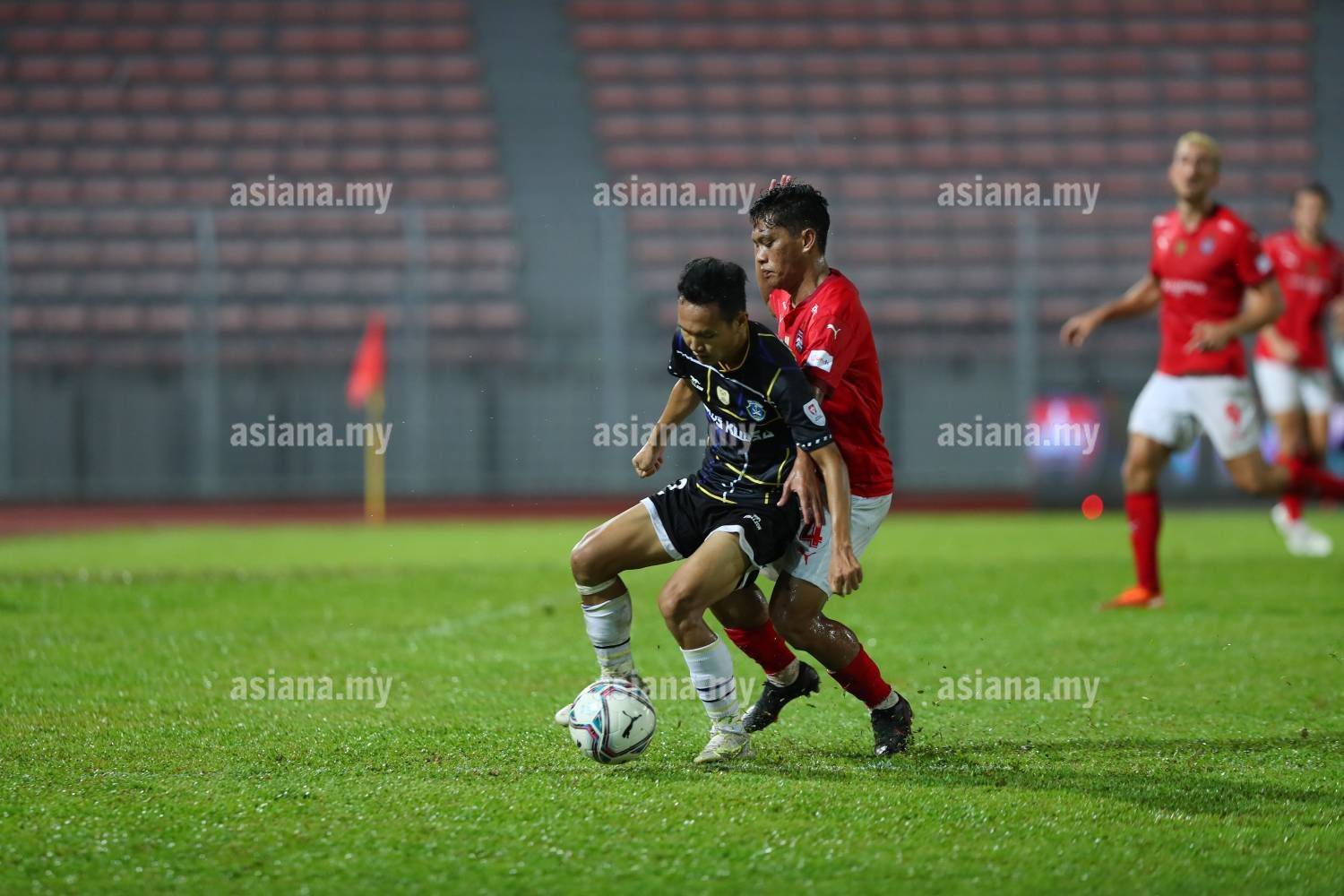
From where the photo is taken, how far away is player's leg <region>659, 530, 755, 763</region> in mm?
4734

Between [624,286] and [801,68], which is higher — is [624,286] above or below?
below

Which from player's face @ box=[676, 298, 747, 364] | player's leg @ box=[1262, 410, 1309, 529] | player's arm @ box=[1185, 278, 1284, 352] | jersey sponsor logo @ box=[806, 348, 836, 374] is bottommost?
player's leg @ box=[1262, 410, 1309, 529]

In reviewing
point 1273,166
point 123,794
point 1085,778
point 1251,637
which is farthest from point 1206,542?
point 1273,166

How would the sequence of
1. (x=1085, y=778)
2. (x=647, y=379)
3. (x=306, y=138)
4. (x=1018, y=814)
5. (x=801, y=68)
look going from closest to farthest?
(x=1018, y=814), (x=1085, y=778), (x=647, y=379), (x=306, y=138), (x=801, y=68)

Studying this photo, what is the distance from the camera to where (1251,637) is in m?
7.59

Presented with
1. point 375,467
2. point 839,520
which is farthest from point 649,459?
point 375,467

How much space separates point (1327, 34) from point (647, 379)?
1524cm

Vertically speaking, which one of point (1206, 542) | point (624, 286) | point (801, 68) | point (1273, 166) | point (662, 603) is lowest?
point (1206, 542)

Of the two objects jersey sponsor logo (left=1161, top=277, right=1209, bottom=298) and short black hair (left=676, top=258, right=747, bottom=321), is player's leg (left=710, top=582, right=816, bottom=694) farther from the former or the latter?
jersey sponsor logo (left=1161, top=277, right=1209, bottom=298)

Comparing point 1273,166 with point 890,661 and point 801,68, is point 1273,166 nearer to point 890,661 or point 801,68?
point 801,68

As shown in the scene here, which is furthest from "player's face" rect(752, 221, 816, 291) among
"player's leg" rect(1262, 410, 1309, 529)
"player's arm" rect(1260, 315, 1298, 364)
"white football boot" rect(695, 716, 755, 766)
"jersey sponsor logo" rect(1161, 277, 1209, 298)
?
"player's arm" rect(1260, 315, 1298, 364)

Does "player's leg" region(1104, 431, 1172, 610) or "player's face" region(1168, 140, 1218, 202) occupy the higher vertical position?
"player's face" region(1168, 140, 1218, 202)

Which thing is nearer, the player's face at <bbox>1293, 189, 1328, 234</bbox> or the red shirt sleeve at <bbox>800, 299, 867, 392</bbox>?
the red shirt sleeve at <bbox>800, 299, 867, 392</bbox>

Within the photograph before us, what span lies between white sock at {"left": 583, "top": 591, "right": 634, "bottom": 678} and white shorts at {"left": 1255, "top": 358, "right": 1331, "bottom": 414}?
315 inches
